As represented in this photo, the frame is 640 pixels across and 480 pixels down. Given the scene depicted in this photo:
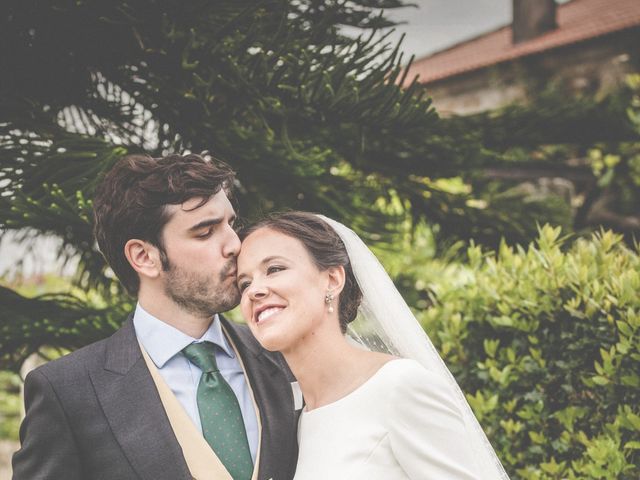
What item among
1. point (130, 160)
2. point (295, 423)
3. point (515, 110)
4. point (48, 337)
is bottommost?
point (295, 423)

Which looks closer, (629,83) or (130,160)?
(130,160)

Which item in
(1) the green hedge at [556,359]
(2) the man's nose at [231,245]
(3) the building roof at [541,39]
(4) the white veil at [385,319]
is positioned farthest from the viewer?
(3) the building roof at [541,39]

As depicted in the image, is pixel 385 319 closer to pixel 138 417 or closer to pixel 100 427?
pixel 138 417

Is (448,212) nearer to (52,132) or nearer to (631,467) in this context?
(631,467)

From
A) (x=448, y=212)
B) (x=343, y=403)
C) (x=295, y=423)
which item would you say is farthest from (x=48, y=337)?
(x=448, y=212)

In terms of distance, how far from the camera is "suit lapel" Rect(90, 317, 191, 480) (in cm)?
191

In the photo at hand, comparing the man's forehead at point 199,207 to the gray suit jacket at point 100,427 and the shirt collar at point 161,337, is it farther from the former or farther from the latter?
the gray suit jacket at point 100,427

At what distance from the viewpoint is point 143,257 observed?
90.8 inches

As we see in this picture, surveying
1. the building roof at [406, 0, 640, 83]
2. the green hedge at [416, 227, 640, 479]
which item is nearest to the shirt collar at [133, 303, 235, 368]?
the green hedge at [416, 227, 640, 479]

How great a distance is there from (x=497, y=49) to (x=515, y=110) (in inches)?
359

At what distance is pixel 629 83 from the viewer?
8.80 m

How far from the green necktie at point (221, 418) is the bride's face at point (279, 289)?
0.21m

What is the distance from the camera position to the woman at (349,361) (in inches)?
76.7

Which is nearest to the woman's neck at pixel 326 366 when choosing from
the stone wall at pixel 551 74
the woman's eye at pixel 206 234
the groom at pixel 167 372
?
the groom at pixel 167 372
